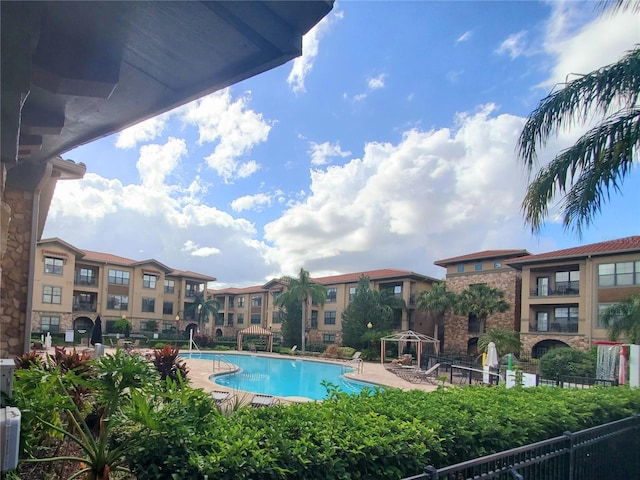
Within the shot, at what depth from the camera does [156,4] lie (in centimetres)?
237

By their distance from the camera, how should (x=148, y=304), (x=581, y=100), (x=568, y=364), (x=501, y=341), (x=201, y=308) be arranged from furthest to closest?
(x=201, y=308)
(x=148, y=304)
(x=501, y=341)
(x=568, y=364)
(x=581, y=100)

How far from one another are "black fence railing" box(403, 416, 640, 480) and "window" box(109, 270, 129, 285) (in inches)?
1841

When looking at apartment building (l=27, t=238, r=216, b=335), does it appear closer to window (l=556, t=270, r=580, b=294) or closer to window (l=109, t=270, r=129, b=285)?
window (l=109, t=270, r=129, b=285)

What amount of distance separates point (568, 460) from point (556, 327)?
3019cm

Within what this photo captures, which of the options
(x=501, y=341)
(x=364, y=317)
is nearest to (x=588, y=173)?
(x=501, y=341)

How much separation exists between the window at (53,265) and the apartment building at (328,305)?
21863 mm

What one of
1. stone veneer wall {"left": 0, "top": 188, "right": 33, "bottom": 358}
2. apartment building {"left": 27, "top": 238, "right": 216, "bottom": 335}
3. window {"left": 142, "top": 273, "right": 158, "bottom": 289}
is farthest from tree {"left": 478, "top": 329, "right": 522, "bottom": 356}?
window {"left": 142, "top": 273, "right": 158, "bottom": 289}

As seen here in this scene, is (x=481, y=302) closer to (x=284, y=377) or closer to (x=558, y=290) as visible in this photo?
(x=558, y=290)

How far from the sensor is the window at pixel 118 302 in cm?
4552

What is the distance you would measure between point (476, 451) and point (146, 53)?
14.3 ft

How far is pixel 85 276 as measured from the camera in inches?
1751

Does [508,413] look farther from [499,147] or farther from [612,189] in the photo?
[499,147]

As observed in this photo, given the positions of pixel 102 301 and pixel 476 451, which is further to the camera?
pixel 102 301

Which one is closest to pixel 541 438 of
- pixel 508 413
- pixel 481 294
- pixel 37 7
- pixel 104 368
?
pixel 508 413
